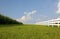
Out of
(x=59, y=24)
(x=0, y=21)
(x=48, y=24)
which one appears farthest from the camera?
(x=0, y=21)

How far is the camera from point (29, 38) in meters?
12.8

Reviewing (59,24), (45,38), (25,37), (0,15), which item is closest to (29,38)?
(25,37)

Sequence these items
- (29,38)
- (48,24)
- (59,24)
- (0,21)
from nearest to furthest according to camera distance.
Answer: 1. (29,38)
2. (59,24)
3. (48,24)
4. (0,21)

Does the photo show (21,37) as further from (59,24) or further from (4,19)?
(4,19)

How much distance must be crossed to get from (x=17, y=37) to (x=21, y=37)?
1.01ft

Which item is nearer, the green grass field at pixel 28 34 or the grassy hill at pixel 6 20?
the green grass field at pixel 28 34

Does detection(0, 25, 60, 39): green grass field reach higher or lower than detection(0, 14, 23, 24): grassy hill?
lower

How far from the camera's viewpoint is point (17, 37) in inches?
515

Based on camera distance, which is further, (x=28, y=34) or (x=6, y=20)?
(x=6, y=20)

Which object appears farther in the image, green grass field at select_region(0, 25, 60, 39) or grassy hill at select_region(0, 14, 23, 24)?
grassy hill at select_region(0, 14, 23, 24)

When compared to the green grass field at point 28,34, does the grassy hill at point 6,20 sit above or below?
→ above

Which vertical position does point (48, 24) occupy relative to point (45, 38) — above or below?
above

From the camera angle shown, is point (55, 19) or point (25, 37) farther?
point (55, 19)

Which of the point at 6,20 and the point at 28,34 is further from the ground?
the point at 6,20
